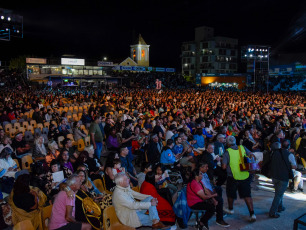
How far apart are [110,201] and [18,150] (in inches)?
155

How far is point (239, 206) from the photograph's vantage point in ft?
17.6

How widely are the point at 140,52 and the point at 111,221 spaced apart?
65165 mm

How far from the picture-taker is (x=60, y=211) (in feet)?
11.7

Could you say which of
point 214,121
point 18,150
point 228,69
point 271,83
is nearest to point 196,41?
point 228,69

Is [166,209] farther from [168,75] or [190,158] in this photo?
[168,75]

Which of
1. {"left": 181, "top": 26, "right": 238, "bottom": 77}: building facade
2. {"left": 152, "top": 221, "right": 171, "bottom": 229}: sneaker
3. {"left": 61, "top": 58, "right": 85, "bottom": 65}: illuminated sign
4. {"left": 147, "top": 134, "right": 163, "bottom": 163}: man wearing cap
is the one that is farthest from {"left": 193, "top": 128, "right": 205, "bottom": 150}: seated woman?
{"left": 181, "top": 26, "right": 238, "bottom": 77}: building facade

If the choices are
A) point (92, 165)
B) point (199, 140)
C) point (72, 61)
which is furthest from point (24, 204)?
point (72, 61)

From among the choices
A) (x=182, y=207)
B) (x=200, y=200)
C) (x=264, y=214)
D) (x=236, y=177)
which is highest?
(x=236, y=177)

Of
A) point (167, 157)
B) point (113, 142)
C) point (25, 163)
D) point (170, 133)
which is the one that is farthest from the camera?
point (170, 133)

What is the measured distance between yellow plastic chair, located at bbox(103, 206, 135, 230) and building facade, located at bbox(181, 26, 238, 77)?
5945 cm

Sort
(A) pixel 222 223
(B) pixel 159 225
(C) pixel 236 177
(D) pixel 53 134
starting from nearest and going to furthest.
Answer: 1. (B) pixel 159 225
2. (A) pixel 222 223
3. (C) pixel 236 177
4. (D) pixel 53 134

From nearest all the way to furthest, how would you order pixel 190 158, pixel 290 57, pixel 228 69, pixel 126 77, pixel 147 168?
pixel 147 168, pixel 190 158, pixel 126 77, pixel 290 57, pixel 228 69

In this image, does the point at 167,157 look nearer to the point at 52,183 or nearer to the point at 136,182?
the point at 136,182

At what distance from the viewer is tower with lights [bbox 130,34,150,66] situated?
219 ft
